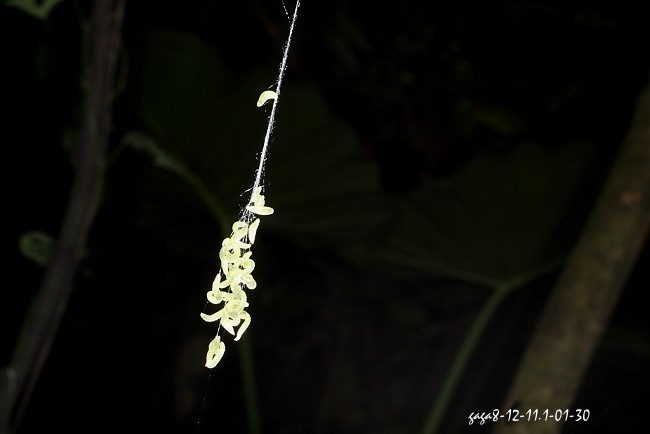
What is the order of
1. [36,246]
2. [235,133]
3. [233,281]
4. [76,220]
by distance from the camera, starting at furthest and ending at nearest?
1. [235,133]
2. [36,246]
3. [76,220]
4. [233,281]

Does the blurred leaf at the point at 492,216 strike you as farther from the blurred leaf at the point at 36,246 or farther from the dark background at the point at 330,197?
the blurred leaf at the point at 36,246

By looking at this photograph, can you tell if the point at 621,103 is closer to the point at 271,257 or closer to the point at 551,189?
the point at 551,189

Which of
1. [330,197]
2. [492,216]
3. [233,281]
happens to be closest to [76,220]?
[233,281]

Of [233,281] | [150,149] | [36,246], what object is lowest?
[233,281]

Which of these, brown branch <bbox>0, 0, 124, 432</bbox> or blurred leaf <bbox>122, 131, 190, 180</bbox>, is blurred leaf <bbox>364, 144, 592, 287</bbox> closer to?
blurred leaf <bbox>122, 131, 190, 180</bbox>

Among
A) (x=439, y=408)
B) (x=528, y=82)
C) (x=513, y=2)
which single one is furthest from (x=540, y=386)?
(x=528, y=82)

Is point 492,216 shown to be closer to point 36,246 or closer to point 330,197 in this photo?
point 330,197

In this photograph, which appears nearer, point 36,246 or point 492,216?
point 36,246
